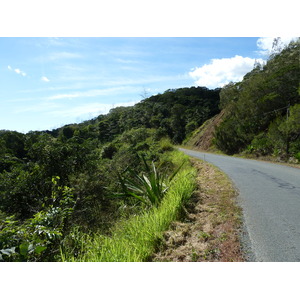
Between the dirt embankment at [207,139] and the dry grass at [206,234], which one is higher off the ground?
the dirt embankment at [207,139]

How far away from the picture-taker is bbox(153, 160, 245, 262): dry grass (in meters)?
2.97

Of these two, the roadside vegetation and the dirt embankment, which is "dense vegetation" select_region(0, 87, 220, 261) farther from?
the dirt embankment

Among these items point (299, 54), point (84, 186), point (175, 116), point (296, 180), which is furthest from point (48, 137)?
point (175, 116)

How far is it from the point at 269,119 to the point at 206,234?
70.7 feet

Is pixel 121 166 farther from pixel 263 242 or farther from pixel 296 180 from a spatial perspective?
pixel 263 242

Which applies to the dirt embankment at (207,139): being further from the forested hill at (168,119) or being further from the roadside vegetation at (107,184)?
the forested hill at (168,119)

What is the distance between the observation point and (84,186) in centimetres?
909

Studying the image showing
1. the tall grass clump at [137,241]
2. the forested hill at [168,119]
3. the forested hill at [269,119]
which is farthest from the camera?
the forested hill at [168,119]

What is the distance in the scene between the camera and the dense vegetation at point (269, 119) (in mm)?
15570

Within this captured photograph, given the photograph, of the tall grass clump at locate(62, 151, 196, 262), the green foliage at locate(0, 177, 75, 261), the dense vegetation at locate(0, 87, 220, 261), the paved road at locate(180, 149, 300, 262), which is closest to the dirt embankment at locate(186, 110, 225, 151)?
the dense vegetation at locate(0, 87, 220, 261)

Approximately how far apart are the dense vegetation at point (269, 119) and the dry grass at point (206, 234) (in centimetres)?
1178

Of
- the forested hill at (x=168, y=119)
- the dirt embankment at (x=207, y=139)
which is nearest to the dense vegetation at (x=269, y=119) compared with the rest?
the dirt embankment at (x=207, y=139)

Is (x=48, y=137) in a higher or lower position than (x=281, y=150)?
higher

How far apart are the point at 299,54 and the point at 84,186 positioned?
26.7 meters
